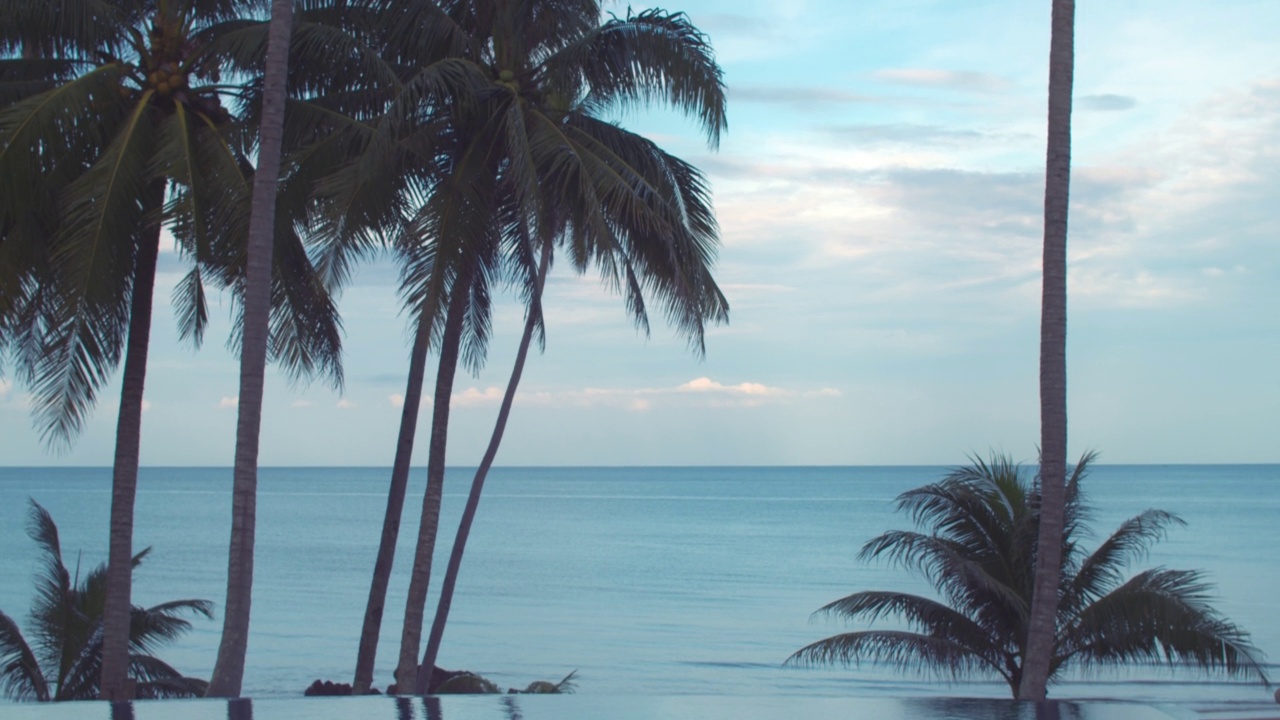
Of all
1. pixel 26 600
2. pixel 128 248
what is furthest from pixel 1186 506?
pixel 128 248

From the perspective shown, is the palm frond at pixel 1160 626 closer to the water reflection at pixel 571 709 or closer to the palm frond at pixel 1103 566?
the palm frond at pixel 1103 566

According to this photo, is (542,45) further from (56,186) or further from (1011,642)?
(1011,642)

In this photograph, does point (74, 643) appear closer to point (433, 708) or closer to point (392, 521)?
point (392, 521)

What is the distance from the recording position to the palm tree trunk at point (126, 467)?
10.7m

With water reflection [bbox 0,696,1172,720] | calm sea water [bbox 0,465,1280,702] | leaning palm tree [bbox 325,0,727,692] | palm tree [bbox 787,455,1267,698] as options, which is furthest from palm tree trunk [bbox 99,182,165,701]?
calm sea water [bbox 0,465,1280,702]

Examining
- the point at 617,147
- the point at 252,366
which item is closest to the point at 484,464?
the point at 617,147

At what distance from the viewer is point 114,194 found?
987 centimetres

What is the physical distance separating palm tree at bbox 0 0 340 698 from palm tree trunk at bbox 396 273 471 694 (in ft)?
5.24

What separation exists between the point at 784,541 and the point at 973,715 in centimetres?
6428

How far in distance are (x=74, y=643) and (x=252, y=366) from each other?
7253mm

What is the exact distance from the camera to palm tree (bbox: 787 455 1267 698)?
11766mm

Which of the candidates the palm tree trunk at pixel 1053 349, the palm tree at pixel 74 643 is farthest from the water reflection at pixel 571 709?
the palm tree at pixel 74 643

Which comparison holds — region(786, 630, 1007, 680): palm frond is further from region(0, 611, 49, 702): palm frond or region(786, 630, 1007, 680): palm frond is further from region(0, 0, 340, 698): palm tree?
region(0, 611, 49, 702): palm frond

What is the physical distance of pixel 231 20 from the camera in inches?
451
